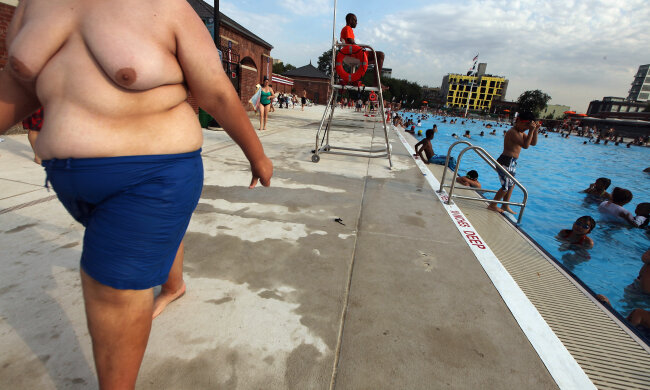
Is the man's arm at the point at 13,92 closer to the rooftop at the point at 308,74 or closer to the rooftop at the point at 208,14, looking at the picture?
the rooftop at the point at 208,14

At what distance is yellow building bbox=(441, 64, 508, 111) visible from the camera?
366 feet

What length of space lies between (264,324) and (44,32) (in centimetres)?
164

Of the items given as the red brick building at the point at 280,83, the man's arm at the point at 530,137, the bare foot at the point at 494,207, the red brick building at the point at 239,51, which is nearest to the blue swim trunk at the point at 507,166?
the man's arm at the point at 530,137

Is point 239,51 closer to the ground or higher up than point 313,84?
closer to the ground

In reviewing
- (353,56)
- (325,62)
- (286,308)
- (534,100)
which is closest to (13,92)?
(286,308)

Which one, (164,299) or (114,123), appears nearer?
(114,123)

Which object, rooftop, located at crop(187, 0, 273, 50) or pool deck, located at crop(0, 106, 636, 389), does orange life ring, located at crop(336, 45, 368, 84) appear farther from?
rooftop, located at crop(187, 0, 273, 50)

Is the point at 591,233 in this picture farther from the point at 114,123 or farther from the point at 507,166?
the point at 114,123

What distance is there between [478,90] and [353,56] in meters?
128

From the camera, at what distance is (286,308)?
6.49ft

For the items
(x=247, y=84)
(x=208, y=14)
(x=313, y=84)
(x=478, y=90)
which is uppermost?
(x=478, y=90)

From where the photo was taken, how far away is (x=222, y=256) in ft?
8.16

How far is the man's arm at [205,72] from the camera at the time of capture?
1075 millimetres

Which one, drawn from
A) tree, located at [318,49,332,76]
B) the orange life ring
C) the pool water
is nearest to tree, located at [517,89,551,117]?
tree, located at [318,49,332,76]
